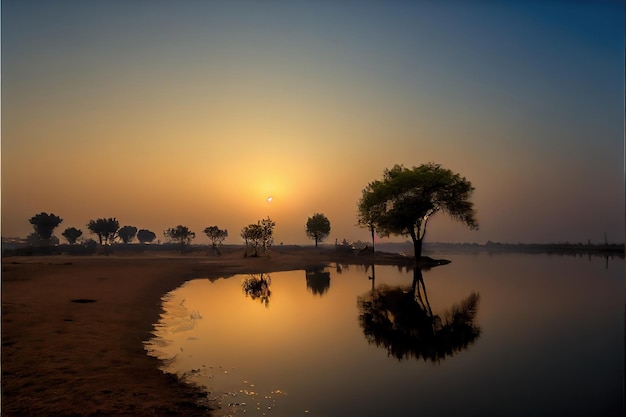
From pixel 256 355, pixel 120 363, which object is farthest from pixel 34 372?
pixel 256 355

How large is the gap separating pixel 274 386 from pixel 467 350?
6.70m

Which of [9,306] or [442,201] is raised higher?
[442,201]

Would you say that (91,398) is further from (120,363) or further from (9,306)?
(9,306)

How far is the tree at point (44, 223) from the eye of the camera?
118250 mm

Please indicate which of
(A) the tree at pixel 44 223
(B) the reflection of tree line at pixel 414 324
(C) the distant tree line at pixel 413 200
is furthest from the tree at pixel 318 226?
(B) the reflection of tree line at pixel 414 324

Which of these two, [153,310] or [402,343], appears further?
[153,310]

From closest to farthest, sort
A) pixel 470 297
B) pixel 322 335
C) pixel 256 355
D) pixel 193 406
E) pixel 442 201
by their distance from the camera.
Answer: pixel 193 406, pixel 256 355, pixel 322 335, pixel 470 297, pixel 442 201

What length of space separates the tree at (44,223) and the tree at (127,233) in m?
51.3

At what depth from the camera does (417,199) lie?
61219 mm

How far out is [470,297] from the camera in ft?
80.1

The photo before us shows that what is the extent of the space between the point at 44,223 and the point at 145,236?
71.2m

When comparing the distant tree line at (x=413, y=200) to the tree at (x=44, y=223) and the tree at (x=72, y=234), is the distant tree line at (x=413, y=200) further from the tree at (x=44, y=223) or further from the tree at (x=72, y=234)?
the tree at (x=72, y=234)

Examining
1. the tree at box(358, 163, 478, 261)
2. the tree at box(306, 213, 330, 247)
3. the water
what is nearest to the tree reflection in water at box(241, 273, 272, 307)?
the water

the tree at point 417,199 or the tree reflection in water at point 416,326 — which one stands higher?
the tree at point 417,199
